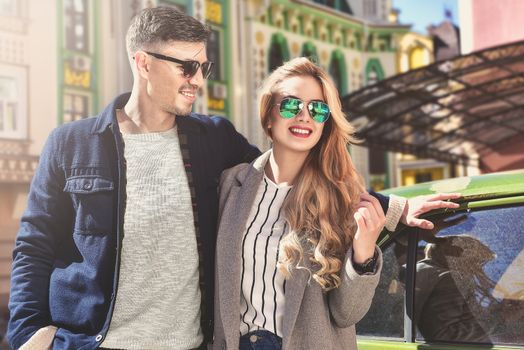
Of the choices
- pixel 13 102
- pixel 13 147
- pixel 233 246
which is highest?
pixel 13 102

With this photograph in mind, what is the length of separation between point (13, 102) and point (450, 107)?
27.4 feet

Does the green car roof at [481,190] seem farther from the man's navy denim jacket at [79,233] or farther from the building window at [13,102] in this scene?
the building window at [13,102]

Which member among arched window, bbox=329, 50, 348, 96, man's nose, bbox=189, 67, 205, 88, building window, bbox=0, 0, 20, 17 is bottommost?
man's nose, bbox=189, 67, 205, 88

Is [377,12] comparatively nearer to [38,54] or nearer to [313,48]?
Result: [313,48]

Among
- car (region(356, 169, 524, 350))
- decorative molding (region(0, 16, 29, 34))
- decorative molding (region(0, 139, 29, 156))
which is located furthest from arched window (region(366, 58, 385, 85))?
car (region(356, 169, 524, 350))

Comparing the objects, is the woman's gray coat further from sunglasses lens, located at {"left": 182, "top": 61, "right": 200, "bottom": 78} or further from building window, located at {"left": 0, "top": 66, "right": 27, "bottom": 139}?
building window, located at {"left": 0, "top": 66, "right": 27, "bottom": 139}

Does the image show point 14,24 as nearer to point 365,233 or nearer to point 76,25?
point 76,25

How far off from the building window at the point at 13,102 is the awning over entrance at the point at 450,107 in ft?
20.9

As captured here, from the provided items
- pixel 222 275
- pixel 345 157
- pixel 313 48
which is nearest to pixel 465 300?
pixel 345 157

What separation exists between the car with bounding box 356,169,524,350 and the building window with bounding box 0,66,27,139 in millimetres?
12286

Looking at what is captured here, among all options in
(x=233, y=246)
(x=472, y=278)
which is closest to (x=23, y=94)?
(x=233, y=246)

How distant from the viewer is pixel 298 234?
2248mm

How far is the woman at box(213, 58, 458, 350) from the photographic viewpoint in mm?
2186

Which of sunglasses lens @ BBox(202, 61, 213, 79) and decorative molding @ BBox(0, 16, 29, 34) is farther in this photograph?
decorative molding @ BBox(0, 16, 29, 34)
